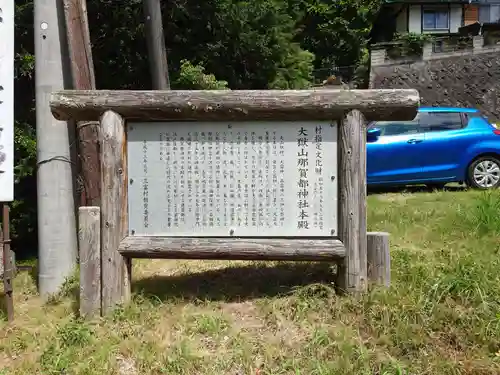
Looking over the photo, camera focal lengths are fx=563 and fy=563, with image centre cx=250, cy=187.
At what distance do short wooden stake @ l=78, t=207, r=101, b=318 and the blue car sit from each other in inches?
229

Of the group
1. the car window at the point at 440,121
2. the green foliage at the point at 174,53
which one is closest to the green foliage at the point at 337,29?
the green foliage at the point at 174,53

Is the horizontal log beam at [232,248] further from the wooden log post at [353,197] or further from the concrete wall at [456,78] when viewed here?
Answer: the concrete wall at [456,78]

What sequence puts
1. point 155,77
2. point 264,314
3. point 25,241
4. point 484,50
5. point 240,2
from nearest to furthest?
point 264,314, point 155,77, point 25,241, point 240,2, point 484,50

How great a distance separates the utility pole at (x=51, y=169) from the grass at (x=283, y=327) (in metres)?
0.63

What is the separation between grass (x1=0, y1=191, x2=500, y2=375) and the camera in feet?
11.8

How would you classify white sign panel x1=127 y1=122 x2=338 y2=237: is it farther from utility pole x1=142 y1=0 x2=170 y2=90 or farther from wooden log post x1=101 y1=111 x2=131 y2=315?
utility pole x1=142 y1=0 x2=170 y2=90

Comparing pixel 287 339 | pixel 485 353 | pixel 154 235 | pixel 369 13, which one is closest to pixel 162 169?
pixel 154 235

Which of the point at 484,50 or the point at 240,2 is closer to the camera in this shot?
the point at 240,2

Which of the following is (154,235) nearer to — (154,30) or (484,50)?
(154,30)

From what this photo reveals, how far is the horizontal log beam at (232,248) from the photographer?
4.13 meters

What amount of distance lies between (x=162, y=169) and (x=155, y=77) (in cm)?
488

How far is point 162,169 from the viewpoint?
169 inches

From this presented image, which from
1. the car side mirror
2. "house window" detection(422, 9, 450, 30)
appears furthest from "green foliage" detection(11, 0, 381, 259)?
"house window" detection(422, 9, 450, 30)

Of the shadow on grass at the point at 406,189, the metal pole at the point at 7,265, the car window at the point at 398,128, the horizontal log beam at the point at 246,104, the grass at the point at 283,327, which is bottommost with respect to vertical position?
the grass at the point at 283,327
